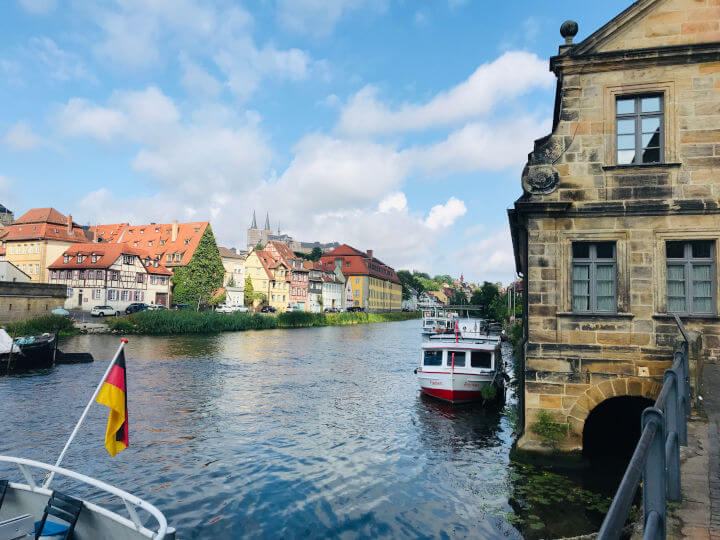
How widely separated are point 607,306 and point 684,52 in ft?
18.9

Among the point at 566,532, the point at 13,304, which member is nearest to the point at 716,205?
the point at 566,532

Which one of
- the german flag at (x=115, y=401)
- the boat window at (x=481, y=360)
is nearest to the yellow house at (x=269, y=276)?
the boat window at (x=481, y=360)

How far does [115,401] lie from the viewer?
766 centimetres

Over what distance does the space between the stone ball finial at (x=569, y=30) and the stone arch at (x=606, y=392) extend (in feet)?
25.8

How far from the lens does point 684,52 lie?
11.2 m

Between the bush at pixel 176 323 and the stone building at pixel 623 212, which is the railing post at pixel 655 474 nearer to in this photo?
the stone building at pixel 623 212

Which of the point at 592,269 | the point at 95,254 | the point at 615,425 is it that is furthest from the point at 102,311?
the point at 592,269

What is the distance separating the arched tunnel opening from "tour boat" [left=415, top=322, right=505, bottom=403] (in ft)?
19.4

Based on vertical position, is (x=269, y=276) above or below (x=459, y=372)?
above

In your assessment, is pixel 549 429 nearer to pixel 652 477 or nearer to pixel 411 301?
pixel 652 477

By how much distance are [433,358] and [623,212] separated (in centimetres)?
1163

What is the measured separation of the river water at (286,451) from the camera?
9.96 m

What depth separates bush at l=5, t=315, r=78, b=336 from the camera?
39.3 metres

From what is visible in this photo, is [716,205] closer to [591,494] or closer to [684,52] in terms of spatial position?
[684,52]
